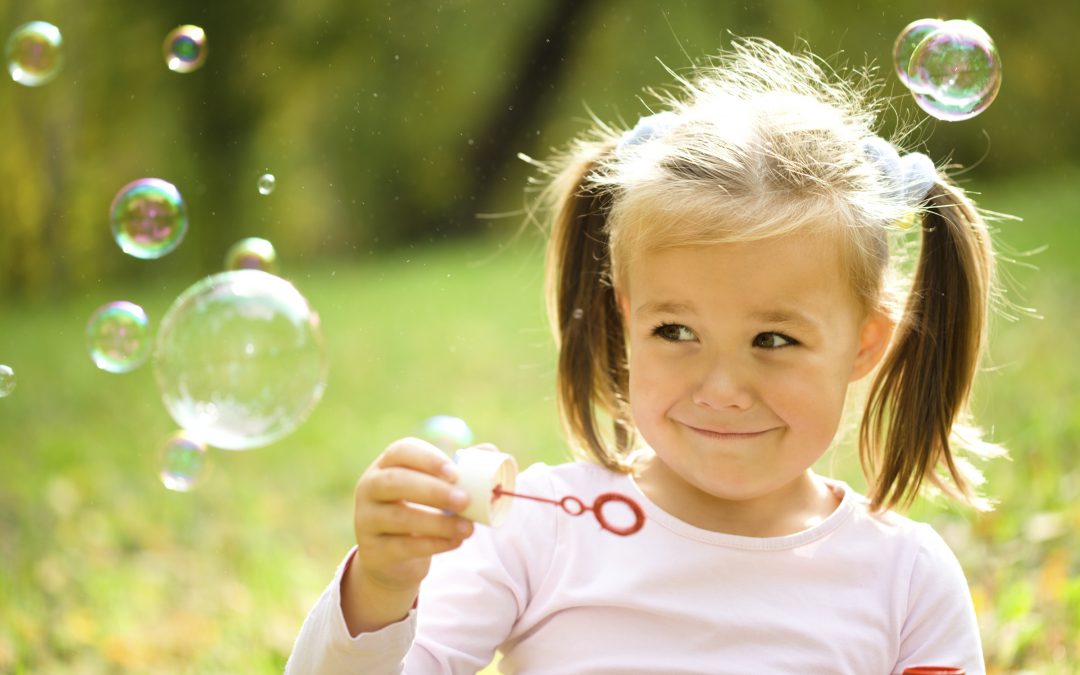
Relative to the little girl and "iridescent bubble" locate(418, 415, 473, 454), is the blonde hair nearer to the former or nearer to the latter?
the little girl

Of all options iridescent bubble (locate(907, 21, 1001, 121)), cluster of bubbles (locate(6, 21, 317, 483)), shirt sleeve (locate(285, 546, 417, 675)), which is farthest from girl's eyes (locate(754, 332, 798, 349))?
cluster of bubbles (locate(6, 21, 317, 483))

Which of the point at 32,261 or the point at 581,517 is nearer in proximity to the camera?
the point at 581,517

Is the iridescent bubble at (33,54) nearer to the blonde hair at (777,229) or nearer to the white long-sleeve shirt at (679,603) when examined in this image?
the blonde hair at (777,229)

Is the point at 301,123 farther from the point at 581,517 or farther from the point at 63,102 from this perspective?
the point at 581,517

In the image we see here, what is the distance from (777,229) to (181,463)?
131 cm

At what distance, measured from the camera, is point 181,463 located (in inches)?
92.9

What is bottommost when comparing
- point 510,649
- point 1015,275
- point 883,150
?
point 510,649

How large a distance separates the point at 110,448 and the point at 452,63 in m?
6.68

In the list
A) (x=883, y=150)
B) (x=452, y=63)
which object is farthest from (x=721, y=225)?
(x=452, y=63)

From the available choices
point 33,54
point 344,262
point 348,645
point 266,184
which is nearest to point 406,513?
point 348,645

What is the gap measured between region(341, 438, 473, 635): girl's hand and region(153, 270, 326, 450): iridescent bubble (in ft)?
A: 2.72

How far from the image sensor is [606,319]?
187 cm

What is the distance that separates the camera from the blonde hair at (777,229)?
5.12 feet

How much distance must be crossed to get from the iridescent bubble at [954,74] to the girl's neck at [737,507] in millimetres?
702
